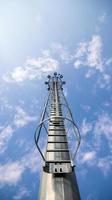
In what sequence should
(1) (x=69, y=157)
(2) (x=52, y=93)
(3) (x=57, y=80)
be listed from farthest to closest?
(3) (x=57, y=80)
(2) (x=52, y=93)
(1) (x=69, y=157)

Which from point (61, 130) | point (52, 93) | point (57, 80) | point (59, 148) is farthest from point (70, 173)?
point (57, 80)

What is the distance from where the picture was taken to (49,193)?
7.38 meters

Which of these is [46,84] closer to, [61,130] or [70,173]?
[61,130]

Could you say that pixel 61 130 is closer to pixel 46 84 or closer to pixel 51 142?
A: pixel 51 142

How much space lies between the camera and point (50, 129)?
11742 mm

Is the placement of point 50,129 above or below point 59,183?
above

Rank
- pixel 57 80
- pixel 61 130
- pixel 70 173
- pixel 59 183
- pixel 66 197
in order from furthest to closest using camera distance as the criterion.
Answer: pixel 57 80
pixel 61 130
pixel 70 173
pixel 59 183
pixel 66 197

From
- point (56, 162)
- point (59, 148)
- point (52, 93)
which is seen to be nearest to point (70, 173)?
point (56, 162)

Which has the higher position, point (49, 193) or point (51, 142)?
point (51, 142)

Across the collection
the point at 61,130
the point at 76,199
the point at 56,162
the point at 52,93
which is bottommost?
A: the point at 76,199

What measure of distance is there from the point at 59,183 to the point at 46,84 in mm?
20089

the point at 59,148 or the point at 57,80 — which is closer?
the point at 59,148

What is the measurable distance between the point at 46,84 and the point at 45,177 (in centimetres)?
1938

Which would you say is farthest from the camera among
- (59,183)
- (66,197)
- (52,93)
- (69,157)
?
(52,93)
